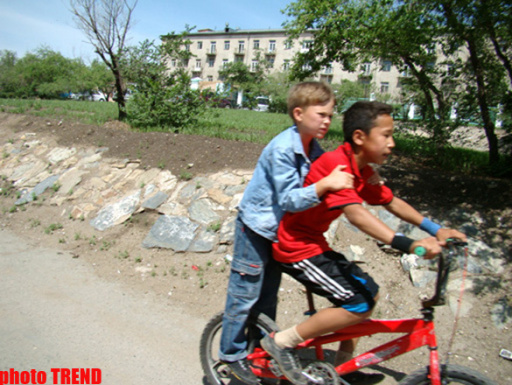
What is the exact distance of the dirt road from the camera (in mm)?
3129

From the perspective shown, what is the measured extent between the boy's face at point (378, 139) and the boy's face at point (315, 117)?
0.21 m

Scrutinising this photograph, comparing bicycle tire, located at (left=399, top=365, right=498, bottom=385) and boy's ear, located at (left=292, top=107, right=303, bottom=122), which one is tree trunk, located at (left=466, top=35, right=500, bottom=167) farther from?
bicycle tire, located at (left=399, top=365, right=498, bottom=385)

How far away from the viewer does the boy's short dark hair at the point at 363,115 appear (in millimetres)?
2338

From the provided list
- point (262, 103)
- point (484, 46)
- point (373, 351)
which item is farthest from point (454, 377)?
point (262, 103)

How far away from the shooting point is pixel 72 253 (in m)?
5.29

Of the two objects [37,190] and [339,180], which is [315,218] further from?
[37,190]

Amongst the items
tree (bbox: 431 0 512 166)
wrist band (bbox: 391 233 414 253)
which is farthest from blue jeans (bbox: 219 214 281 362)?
tree (bbox: 431 0 512 166)

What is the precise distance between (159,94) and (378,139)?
7879 millimetres

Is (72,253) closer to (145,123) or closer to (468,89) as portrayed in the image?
(145,123)

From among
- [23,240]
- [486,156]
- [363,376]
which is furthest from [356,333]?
[486,156]

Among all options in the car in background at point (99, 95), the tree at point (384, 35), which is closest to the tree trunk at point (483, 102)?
the tree at point (384, 35)

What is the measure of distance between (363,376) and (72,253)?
4040 mm

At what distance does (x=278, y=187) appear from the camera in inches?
92.4

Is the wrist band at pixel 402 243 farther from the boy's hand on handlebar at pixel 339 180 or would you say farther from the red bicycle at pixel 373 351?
the boy's hand on handlebar at pixel 339 180
